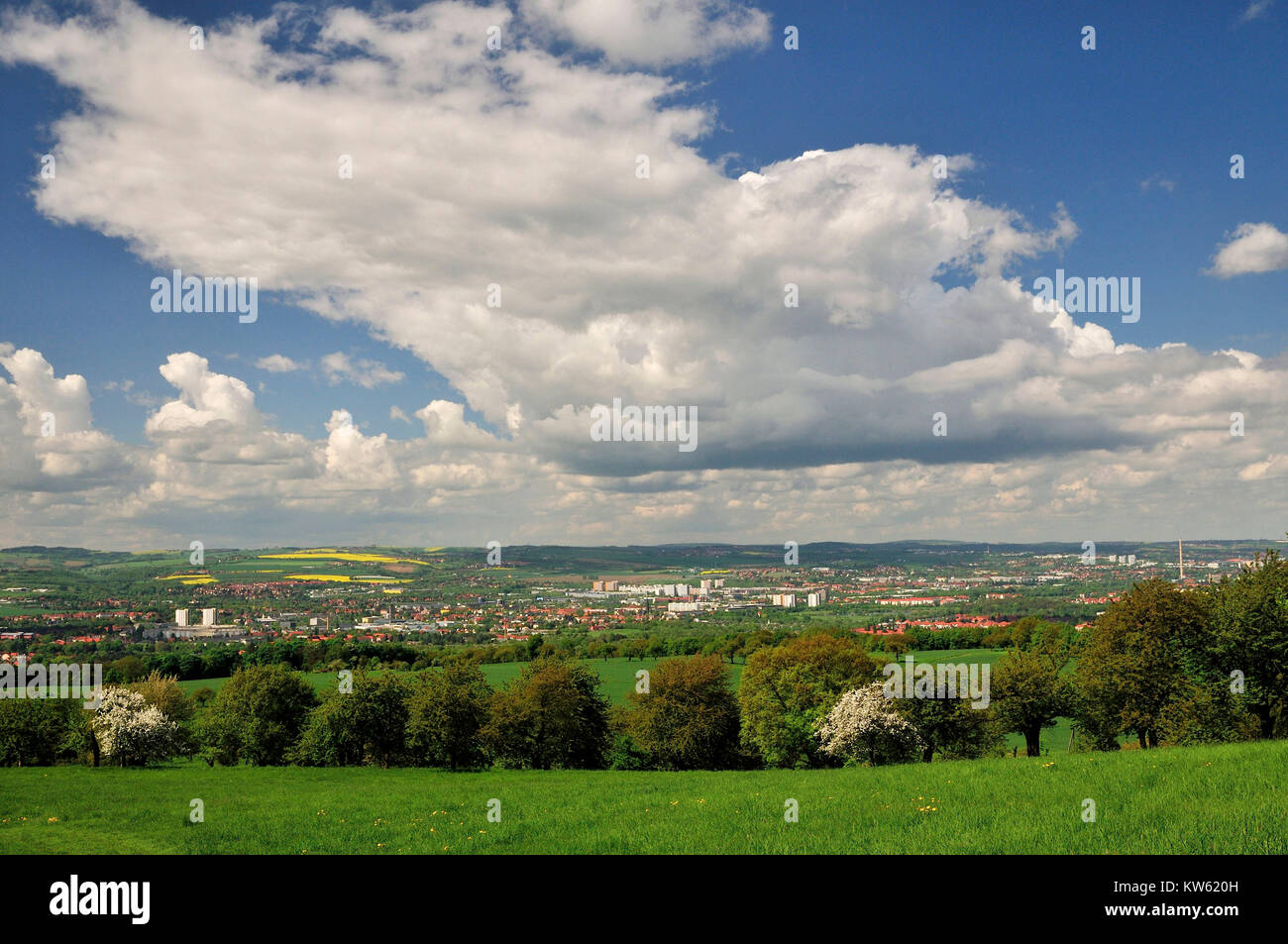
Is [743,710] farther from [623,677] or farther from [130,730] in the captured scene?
[623,677]

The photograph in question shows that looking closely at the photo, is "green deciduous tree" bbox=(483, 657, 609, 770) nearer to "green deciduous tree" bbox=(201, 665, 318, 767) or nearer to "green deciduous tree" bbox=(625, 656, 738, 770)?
"green deciduous tree" bbox=(625, 656, 738, 770)

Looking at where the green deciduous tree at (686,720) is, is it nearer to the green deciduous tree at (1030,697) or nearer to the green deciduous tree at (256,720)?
the green deciduous tree at (1030,697)

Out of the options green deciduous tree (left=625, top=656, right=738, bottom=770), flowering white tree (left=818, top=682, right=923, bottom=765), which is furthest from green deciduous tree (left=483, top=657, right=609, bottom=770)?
flowering white tree (left=818, top=682, right=923, bottom=765)

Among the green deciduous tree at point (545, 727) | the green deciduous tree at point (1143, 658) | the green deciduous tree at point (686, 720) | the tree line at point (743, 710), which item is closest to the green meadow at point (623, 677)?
the tree line at point (743, 710)

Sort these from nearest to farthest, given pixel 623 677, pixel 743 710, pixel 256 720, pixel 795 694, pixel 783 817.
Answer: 1. pixel 783 817
2. pixel 795 694
3. pixel 743 710
4. pixel 256 720
5. pixel 623 677

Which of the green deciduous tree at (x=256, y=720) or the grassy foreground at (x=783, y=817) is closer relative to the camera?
the grassy foreground at (x=783, y=817)

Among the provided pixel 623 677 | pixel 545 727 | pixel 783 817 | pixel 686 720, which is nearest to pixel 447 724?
pixel 545 727
